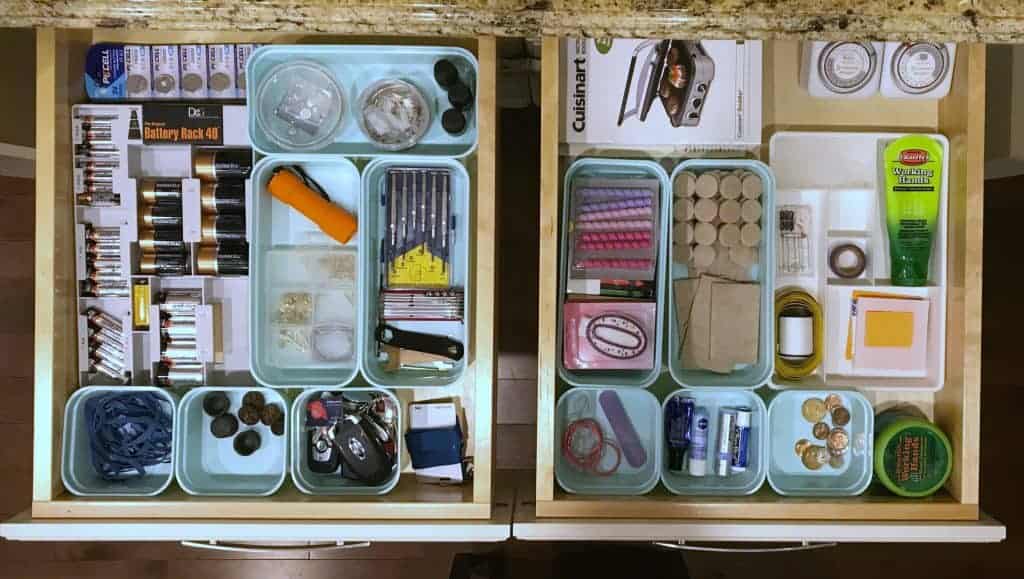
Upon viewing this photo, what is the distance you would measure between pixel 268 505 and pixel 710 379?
2.71 ft

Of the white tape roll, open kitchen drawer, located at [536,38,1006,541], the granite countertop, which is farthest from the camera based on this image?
the white tape roll

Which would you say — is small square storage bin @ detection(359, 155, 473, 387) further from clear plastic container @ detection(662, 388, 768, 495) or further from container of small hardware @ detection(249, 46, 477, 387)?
clear plastic container @ detection(662, 388, 768, 495)

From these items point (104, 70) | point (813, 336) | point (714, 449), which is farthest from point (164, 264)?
point (813, 336)

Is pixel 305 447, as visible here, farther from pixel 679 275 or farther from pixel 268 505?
pixel 679 275

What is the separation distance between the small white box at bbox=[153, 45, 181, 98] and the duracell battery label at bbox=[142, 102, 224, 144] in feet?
0.12

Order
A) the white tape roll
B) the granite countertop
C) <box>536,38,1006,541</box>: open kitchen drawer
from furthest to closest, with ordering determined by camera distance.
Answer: the white tape roll → <box>536,38,1006,541</box>: open kitchen drawer → the granite countertop

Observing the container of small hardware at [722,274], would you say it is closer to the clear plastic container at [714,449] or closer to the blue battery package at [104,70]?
the clear plastic container at [714,449]

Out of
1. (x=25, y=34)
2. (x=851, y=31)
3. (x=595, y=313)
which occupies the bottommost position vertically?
(x=595, y=313)

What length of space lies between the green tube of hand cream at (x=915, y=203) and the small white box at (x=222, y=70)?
4.10ft

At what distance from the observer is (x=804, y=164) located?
56.2 inches

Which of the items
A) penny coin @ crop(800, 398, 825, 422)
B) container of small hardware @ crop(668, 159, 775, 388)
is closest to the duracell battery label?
container of small hardware @ crop(668, 159, 775, 388)

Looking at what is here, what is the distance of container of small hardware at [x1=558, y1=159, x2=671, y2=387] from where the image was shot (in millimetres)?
1358

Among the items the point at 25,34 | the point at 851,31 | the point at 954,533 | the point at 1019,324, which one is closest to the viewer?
the point at 851,31

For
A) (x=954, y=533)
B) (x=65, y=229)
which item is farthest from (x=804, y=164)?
(x=65, y=229)
